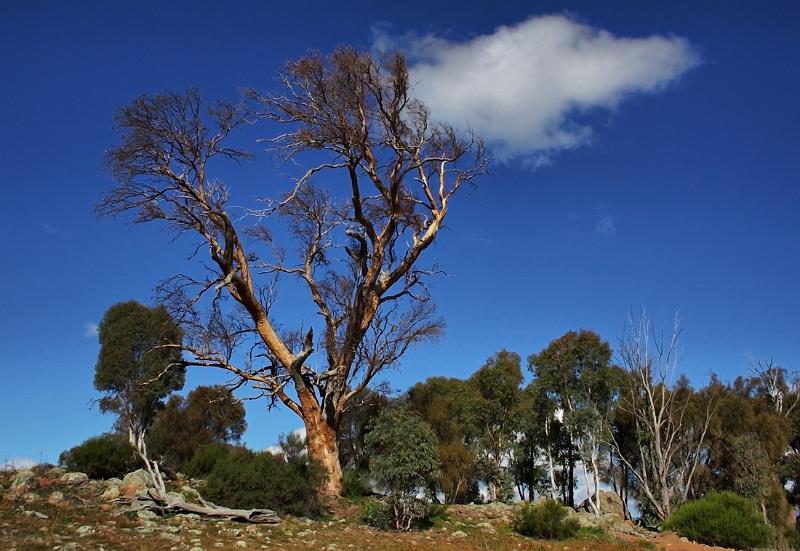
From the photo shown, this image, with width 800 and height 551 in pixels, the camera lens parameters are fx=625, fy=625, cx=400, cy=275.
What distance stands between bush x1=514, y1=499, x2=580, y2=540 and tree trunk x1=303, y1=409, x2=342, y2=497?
6.91 metres

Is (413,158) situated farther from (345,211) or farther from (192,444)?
(192,444)

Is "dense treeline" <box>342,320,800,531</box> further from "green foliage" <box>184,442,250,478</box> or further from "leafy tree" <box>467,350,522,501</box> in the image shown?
"green foliage" <box>184,442,250,478</box>

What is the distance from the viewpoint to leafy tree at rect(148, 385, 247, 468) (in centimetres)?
3312

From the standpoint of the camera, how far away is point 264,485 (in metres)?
15.4

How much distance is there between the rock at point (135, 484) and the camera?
14741 millimetres

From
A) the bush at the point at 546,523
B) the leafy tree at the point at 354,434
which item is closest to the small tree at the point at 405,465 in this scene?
the bush at the point at 546,523

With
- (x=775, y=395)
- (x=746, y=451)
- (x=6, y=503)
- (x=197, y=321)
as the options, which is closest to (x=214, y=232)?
(x=197, y=321)

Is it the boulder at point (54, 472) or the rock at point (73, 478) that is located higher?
the boulder at point (54, 472)

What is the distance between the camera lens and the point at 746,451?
32.4 metres

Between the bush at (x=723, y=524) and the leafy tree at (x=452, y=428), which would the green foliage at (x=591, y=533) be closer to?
the bush at (x=723, y=524)

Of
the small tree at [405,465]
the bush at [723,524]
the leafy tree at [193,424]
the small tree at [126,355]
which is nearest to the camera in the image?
the small tree at [405,465]

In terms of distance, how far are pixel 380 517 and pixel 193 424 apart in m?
23.6

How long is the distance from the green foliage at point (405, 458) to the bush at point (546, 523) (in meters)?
2.52

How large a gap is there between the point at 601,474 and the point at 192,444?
22.8 meters
